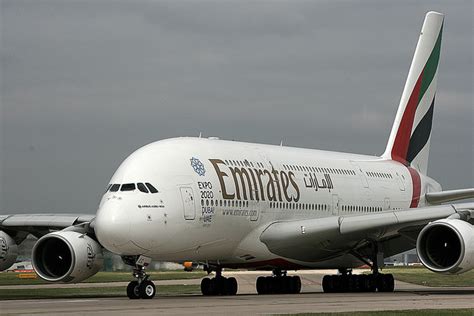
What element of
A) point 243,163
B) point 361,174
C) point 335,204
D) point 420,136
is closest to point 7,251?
point 243,163

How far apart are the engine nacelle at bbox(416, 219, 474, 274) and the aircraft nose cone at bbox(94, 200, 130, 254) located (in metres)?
7.66

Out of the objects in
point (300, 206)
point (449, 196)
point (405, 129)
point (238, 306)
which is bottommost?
point (238, 306)

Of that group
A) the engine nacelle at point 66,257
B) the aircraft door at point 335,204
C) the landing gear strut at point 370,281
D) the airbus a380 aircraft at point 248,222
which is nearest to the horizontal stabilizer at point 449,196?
the airbus a380 aircraft at point 248,222

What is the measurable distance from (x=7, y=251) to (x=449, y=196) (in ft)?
50.6

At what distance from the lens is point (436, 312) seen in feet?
65.5

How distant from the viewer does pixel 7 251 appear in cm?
3012

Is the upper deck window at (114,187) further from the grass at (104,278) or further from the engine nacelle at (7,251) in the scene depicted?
the grass at (104,278)

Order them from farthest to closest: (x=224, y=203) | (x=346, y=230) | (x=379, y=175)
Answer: (x=379, y=175) → (x=346, y=230) → (x=224, y=203)

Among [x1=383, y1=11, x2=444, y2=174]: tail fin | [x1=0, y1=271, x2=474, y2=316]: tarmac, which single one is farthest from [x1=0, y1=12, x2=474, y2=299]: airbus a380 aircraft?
[x1=383, y1=11, x2=444, y2=174]: tail fin

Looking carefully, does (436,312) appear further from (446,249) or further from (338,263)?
(338,263)

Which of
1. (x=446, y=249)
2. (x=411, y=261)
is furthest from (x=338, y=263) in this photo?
(x=411, y=261)

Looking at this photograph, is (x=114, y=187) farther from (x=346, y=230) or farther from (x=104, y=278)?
(x=104, y=278)

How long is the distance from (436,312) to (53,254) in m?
12.1

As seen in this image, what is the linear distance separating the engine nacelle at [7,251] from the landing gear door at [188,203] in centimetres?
671
